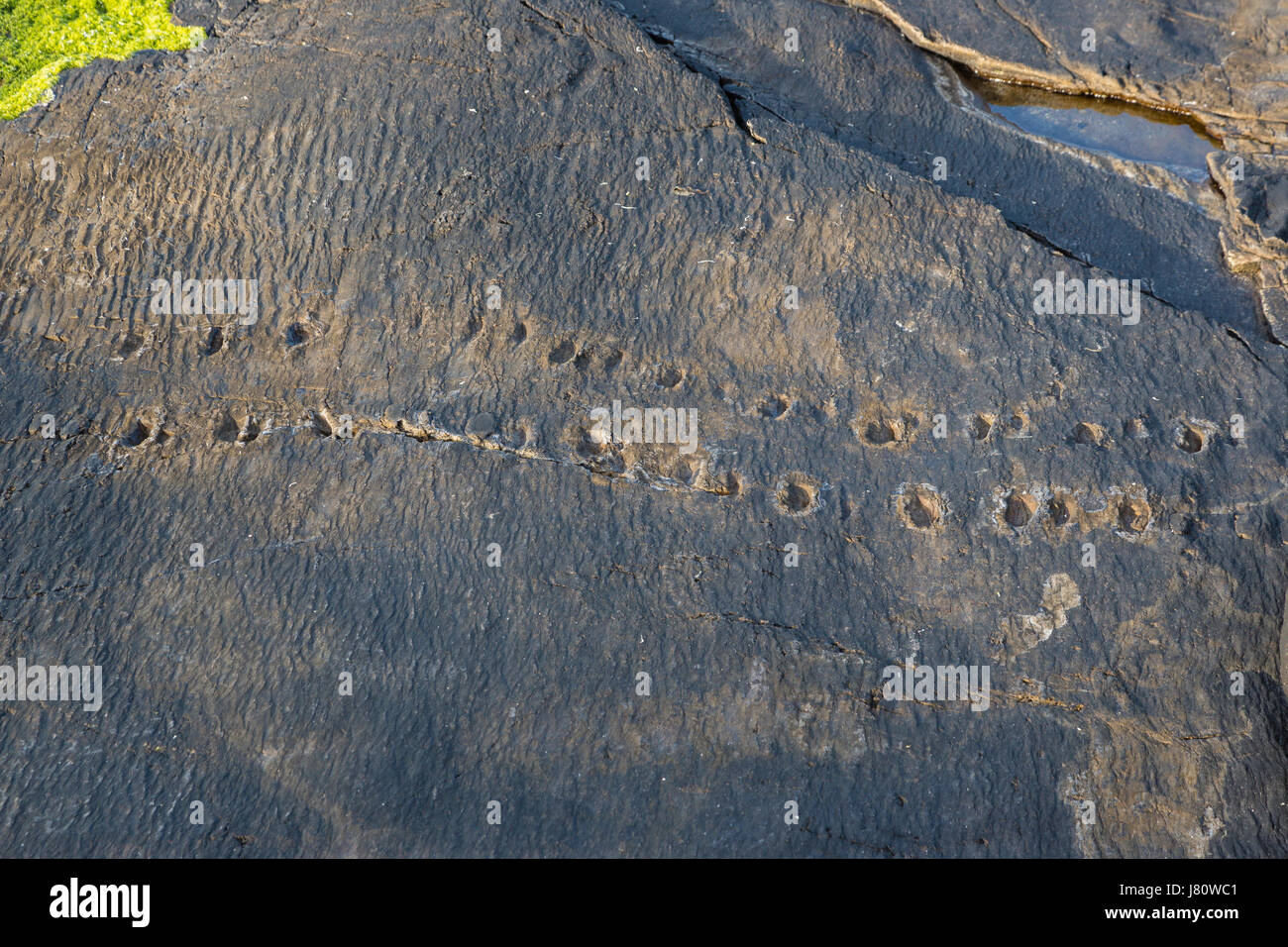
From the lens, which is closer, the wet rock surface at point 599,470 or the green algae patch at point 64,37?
the wet rock surface at point 599,470

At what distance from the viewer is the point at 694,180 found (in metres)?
3.58

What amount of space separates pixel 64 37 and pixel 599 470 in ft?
10.7

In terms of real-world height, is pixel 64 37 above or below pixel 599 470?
above

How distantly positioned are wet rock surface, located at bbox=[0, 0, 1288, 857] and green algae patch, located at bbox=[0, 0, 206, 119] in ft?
0.41

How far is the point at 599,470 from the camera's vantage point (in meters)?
3.22

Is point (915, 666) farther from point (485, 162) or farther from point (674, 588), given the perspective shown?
point (485, 162)

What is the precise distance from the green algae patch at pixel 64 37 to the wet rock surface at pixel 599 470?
12cm

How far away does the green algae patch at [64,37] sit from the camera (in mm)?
3926

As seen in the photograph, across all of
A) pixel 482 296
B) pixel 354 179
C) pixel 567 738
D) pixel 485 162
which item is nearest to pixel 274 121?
pixel 354 179

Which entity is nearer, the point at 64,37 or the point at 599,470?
the point at 599,470

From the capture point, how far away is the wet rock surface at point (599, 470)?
2.94 metres

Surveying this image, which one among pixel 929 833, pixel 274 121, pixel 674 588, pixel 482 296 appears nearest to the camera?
pixel 929 833

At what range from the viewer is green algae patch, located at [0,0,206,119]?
3926mm

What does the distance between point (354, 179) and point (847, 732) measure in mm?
2686
